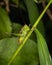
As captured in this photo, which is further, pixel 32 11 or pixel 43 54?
pixel 32 11

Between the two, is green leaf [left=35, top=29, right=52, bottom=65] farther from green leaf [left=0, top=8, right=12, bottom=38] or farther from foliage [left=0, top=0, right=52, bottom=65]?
green leaf [left=0, top=8, right=12, bottom=38]

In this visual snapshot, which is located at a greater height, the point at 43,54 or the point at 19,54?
the point at 43,54

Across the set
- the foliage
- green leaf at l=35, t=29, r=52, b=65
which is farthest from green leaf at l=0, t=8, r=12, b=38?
green leaf at l=35, t=29, r=52, b=65

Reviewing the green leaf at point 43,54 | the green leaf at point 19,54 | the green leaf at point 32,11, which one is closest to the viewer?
the green leaf at point 43,54

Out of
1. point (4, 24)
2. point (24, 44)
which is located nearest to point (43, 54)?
point (24, 44)

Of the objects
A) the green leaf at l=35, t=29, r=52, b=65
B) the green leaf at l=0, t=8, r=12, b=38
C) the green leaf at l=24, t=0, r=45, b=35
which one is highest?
the green leaf at l=35, t=29, r=52, b=65

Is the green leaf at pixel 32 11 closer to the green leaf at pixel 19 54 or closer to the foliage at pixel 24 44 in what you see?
the foliage at pixel 24 44

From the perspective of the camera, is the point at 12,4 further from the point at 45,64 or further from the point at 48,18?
the point at 45,64

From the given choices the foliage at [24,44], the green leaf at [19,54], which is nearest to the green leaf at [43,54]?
the foliage at [24,44]

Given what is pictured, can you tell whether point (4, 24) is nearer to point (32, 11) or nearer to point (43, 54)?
point (32, 11)
